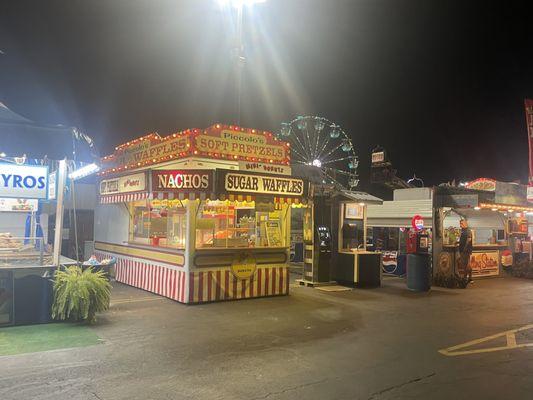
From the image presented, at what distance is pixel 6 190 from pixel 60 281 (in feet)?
5.78

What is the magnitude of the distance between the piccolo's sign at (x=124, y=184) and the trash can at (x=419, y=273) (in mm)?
7556

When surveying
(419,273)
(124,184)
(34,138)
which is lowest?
(419,273)

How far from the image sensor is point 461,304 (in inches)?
432

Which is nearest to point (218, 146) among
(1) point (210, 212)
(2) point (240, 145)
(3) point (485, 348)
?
(2) point (240, 145)

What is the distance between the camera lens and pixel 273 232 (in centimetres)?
1161

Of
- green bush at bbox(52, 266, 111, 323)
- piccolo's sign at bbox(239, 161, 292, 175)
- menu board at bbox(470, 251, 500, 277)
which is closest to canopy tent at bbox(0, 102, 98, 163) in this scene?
green bush at bbox(52, 266, 111, 323)

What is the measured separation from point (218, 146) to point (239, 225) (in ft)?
6.86

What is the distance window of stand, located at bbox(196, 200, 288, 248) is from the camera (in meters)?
10.4

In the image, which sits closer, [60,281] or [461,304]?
[60,281]

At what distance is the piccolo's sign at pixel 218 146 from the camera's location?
1029 centimetres

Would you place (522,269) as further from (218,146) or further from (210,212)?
(218,146)

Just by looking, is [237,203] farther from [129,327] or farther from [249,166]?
[129,327]

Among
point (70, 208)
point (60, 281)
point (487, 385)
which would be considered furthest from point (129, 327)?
point (70, 208)

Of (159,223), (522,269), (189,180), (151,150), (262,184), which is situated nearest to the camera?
(189,180)
